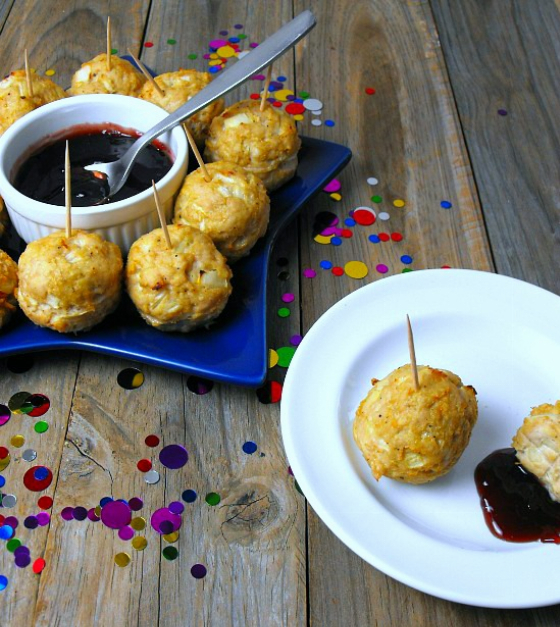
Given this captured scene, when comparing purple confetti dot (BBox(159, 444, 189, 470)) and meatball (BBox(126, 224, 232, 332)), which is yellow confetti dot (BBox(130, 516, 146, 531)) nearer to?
purple confetti dot (BBox(159, 444, 189, 470))

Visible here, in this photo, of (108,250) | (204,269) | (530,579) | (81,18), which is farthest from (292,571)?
(81,18)

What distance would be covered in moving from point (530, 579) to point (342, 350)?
632 millimetres

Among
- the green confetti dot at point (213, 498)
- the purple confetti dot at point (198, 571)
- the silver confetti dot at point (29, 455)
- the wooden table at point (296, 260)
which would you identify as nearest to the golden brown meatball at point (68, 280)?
the wooden table at point (296, 260)

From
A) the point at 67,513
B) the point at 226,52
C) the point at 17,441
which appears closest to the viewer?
the point at 67,513

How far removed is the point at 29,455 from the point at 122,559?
1.09 feet

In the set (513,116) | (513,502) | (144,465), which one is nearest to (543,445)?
(513,502)

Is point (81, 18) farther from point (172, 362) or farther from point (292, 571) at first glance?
point (292, 571)

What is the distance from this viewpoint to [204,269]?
1.79 m

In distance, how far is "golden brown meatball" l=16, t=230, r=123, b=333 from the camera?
1.71 meters

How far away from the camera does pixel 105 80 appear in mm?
2236

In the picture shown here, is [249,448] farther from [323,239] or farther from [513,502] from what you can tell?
[323,239]

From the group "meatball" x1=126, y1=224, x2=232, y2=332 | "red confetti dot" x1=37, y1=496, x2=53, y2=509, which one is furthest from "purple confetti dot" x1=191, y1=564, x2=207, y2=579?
"meatball" x1=126, y1=224, x2=232, y2=332

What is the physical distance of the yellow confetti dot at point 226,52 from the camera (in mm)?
2822

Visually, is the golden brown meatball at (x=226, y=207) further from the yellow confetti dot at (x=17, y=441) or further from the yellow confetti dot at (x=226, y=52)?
the yellow confetti dot at (x=226, y=52)
